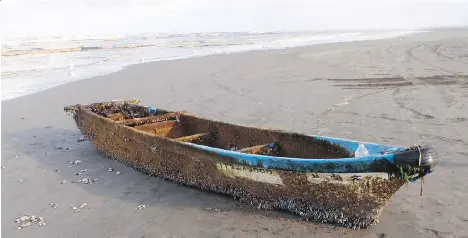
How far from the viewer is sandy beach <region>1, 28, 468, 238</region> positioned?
14.9 ft

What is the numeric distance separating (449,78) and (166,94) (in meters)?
8.30

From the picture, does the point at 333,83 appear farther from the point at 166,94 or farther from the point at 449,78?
the point at 166,94

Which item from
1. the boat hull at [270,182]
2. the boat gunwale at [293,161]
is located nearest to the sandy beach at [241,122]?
the boat hull at [270,182]

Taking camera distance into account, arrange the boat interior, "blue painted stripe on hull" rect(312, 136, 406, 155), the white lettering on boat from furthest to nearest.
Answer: the boat interior → the white lettering on boat → "blue painted stripe on hull" rect(312, 136, 406, 155)

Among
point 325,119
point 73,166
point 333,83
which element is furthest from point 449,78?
point 73,166

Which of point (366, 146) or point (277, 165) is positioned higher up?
point (366, 146)

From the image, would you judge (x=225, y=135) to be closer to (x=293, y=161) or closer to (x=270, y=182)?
(x=270, y=182)

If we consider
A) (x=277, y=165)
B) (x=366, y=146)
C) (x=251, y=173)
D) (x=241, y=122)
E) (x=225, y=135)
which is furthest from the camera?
(x=241, y=122)

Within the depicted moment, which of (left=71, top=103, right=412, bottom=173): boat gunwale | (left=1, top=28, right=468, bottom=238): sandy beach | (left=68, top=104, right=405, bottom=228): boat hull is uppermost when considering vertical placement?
(left=71, top=103, right=412, bottom=173): boat gunwale

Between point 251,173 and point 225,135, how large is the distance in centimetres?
196

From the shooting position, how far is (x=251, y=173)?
462 cm

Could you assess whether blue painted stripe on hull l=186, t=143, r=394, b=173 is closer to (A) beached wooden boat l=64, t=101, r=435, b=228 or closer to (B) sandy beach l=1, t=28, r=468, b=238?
(A) beached wooden boat l=64, t=101, r=435, b=228

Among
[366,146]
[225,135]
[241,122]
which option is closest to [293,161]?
[366,146]

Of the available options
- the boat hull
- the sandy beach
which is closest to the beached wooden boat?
the boat hull
